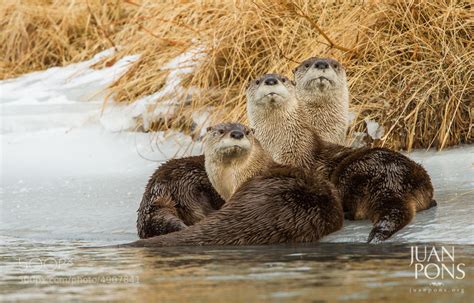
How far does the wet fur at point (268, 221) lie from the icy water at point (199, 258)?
8 centimetres

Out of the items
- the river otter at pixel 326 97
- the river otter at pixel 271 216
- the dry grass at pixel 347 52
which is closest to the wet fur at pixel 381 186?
the river otter at pixel 271 216

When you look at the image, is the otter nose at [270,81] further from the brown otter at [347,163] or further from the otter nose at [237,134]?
the otter nose at [237,134]

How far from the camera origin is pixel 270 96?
5465mm

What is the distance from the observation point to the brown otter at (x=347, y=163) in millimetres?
4707

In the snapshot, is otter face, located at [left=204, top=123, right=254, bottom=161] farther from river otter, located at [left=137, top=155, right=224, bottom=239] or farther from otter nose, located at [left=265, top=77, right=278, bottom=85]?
otter nose, located at [left=265, top=77, right=278, bottom=85]

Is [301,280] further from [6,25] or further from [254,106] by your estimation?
[6,25]

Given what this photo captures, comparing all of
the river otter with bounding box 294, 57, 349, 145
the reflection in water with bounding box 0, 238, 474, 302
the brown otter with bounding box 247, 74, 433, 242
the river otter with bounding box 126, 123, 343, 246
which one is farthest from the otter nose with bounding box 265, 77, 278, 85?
the reflection in water with bounding box 0, 238, 474, 302

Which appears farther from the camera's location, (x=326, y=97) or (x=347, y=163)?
(x=326, y=97)

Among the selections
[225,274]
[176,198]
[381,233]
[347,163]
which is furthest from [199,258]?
[347,163]

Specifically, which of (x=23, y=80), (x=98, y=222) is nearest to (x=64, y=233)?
(x=98, y=222)

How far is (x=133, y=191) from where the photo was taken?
591cm

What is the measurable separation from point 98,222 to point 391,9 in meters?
2.29

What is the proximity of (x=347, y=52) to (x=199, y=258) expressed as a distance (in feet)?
8.94

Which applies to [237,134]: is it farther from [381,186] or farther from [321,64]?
[321,64]
